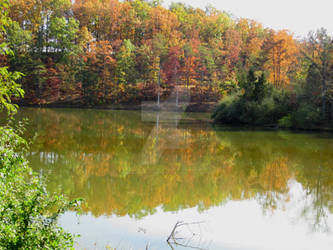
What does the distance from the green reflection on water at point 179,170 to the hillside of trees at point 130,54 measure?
20.8 m

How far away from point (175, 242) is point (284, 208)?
3.43 m

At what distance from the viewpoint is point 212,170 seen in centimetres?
1155

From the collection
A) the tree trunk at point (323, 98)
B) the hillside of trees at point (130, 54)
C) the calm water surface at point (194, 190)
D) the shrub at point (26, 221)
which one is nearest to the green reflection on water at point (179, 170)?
the calm water surface at point (194, 190)

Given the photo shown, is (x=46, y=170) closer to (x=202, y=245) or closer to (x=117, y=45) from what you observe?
(x=202, y=245)

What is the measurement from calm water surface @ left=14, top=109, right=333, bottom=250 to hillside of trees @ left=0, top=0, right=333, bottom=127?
2276cm

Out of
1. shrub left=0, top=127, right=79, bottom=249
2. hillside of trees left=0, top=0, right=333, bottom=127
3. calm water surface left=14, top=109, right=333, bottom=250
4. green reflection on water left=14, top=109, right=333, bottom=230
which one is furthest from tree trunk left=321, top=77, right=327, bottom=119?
shrub left=0, top=127, right=79, bottom=249

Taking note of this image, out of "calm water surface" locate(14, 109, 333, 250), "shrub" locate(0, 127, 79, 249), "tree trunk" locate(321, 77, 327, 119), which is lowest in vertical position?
"calm water surface" locate(14, 109, 333, 250)

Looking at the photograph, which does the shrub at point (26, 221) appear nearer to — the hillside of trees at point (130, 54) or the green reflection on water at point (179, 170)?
the green reflection on water at point (179, 170)

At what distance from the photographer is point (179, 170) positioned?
446 inches

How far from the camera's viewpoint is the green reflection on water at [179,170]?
26.8 feet

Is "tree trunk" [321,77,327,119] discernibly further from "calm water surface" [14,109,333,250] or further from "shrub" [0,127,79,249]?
"shrub" [0,127,79,249]

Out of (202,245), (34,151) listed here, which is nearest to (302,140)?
(34,151)

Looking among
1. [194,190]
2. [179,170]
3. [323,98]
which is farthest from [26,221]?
[323,98]

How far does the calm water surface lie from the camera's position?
6.23 m
